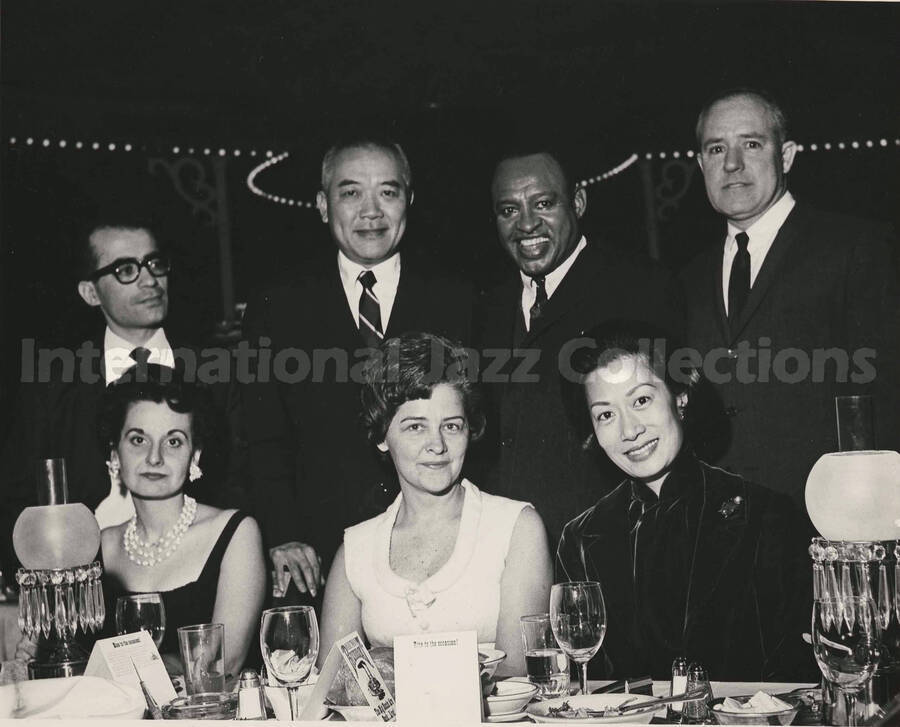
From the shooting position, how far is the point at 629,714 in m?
2.24

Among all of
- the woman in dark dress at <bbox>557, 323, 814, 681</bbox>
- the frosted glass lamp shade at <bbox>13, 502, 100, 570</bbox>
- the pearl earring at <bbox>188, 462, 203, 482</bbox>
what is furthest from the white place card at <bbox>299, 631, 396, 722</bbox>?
the frosted glass lamp shade at <bbox>13, 502, 100, 570</bbox>

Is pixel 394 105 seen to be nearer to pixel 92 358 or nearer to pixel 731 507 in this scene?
pixel 92 358

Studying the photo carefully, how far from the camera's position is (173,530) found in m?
2.96

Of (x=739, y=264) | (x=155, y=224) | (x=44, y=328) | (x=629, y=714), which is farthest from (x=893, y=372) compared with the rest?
(x=44, y=328)

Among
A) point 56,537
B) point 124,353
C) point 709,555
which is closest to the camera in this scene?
point 709,555

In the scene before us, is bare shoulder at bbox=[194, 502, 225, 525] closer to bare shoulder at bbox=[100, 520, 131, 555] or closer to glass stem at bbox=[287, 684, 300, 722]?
bare shoulder at bbox=[100, 520, 131, 555]

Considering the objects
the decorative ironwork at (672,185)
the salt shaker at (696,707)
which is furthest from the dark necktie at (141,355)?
the salt shaker at (696,707)

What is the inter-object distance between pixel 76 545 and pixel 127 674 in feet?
1.58

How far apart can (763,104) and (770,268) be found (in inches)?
17.2

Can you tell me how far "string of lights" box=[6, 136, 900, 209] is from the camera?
2885 millimetres

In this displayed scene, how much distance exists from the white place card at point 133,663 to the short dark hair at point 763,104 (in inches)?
73.9

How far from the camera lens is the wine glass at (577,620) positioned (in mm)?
2391

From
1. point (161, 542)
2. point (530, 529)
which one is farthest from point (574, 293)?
point (161, 542)

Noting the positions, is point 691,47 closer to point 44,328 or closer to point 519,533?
point 519,533
